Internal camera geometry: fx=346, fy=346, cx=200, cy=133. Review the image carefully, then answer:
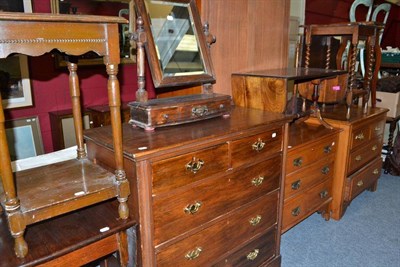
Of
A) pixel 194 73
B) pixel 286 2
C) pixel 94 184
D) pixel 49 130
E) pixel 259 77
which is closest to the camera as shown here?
pixel 94 184

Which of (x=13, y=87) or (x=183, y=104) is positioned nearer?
(x=183, y=104)

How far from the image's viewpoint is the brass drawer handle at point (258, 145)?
1.92 m

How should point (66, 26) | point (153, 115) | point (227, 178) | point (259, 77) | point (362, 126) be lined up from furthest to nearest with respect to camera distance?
1. point (362, 126)
2. point (259, 77)
3. point (227, 178)
4. point (153, 115)
5. point (66, 26)

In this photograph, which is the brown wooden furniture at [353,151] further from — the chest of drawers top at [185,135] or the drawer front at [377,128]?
the chest of drawers top at [185,135]

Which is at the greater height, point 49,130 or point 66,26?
point 66,26

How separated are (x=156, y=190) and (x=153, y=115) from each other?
0.39 meters

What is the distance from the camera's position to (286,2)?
9.25 ft

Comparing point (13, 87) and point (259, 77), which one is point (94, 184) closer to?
point (259, 77)

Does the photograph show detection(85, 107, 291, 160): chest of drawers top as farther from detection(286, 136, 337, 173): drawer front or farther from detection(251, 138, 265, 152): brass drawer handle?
detection(286, 136, 337, 173): drawer front

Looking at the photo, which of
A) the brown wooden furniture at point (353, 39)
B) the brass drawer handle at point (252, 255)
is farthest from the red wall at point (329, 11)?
the brass drawer handle at point (252, 255)

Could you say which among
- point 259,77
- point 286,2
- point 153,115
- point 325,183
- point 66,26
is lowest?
point 325,183

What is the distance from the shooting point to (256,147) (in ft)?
6.34

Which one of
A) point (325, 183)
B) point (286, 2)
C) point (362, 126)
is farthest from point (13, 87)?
point (362, 126)

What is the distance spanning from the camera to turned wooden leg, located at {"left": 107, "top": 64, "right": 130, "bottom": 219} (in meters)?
1.41
